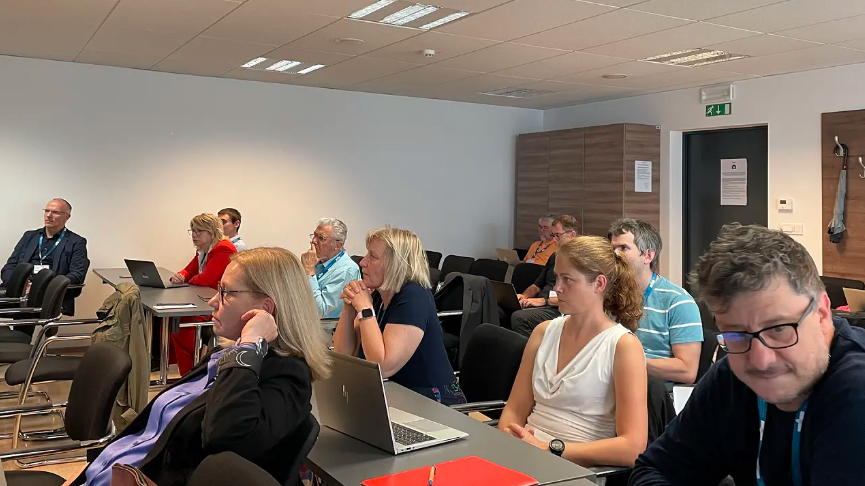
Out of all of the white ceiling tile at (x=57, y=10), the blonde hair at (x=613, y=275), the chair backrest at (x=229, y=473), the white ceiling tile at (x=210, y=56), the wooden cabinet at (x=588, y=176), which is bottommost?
the chair backrest at (x=229, y=473)

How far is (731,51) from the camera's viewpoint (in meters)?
6.31

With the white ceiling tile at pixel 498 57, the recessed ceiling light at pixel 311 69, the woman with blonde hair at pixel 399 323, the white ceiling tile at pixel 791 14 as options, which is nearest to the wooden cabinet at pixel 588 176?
the white ceiling tile at pixel 498 57

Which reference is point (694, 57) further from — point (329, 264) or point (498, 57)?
point (329, 264)

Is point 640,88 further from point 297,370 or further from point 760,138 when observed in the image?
point 297,370

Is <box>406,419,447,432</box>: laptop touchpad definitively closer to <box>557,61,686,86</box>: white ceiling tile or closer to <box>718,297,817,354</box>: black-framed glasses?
<box>718,297,817,354</box>: black-framed glasses

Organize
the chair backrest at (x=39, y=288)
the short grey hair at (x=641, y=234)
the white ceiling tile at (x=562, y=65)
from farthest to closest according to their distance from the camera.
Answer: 1. the white ceiling tile at (x=562, y=65)
2. the chair backrest at (x=39, y=288)
3. the short grey hair at (x=641, y=234)

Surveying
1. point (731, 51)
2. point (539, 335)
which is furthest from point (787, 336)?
point (731, 51)

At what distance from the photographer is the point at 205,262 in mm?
6395

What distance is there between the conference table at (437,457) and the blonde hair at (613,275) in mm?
671

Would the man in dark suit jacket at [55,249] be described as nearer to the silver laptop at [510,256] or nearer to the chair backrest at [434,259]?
the chair backrest at [434,259]

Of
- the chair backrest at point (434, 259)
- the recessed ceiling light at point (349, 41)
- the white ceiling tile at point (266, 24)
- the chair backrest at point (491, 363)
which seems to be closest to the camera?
the chair backrest at point (491, 363)

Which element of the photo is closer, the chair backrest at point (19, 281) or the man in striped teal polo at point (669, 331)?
the man in striped teal polo at point (669, 331)

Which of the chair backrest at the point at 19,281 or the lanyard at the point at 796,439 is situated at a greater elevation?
the lanyard at the point at 796,439

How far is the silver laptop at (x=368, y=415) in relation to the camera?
2119mm
